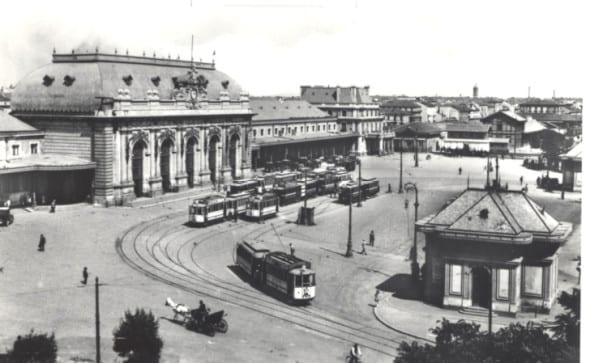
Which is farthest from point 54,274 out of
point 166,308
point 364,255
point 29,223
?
point 364,255

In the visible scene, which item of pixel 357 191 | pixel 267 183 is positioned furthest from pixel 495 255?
pixel 267 183

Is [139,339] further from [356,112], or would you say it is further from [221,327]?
[356,112]

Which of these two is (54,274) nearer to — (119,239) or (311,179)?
(119,239)

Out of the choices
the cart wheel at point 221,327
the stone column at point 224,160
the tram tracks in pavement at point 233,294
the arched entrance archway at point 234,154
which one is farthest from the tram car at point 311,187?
the cart wheel at point 221,327

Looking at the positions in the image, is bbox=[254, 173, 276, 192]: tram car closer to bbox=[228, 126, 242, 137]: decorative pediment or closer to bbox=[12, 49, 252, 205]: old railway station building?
bbox=[12, 49, 252, 205]: old railway station building

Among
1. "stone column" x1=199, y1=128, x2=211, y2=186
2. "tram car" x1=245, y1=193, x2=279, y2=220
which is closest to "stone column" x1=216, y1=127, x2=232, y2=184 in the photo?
"stone column" x1=199, y1=128, x2=211, y2=186

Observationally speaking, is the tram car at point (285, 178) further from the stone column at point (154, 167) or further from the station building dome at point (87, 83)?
the station building dome at point (87, 83)
